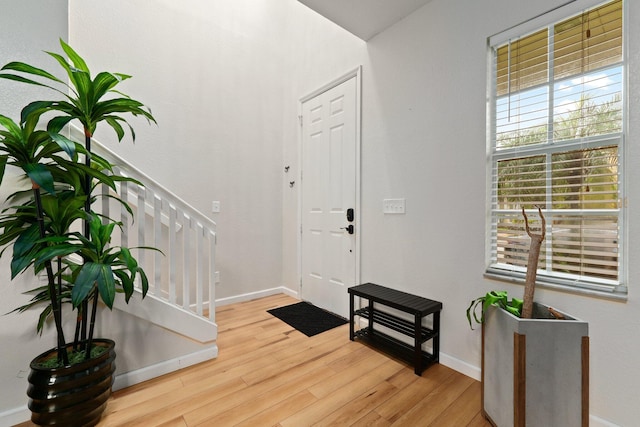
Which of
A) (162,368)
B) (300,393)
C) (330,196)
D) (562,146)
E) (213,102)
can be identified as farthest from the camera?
(213,102)

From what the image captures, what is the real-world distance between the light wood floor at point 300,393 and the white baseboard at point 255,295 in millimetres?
977

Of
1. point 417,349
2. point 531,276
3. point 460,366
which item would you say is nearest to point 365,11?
point 531,276

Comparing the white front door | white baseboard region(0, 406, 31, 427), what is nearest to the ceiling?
the white front door

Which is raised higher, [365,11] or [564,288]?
[365,11]

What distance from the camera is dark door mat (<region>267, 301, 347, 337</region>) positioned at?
265 centimetres

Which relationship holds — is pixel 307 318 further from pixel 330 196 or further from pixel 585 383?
pixel 585 383

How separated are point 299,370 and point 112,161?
1.92 metres

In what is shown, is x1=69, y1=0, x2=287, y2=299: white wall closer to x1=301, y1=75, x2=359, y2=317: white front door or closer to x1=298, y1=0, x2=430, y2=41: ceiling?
x1=301, y1=75, x2=359, y2=317: white front door

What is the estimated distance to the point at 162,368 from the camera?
6.31 ft

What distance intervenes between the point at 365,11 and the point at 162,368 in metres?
3.06

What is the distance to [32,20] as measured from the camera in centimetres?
152

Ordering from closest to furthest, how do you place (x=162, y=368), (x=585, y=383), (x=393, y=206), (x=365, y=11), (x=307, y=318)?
(x=585, y=383)
(x=162, y=368)
(x=365, y=11)
(x=393, y=206)
(x=307, y=318)

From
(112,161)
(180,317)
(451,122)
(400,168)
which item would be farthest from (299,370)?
(451,122)

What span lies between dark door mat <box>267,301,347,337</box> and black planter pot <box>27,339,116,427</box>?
1.52 meters
